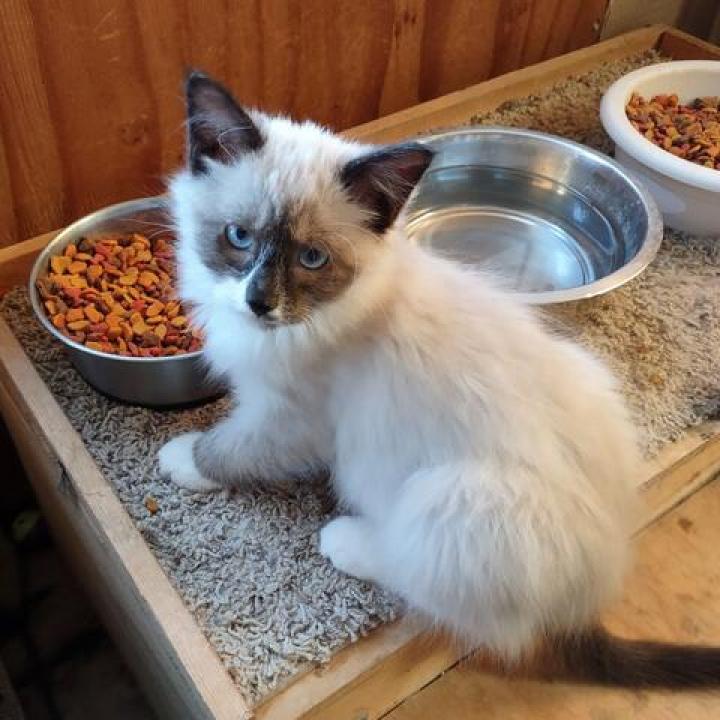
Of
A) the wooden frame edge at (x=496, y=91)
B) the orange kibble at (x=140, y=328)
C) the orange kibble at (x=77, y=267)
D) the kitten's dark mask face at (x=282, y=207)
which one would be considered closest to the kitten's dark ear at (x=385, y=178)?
the kitten's dark mask face at (x=282, y=207)

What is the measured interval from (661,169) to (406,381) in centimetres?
87

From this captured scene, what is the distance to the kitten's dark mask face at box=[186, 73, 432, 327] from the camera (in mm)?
958

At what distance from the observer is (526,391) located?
105 cm

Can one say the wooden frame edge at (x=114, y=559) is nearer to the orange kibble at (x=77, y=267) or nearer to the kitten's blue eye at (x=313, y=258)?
the orange kibble at (x=77, y=267)

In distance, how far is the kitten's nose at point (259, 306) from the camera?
0.95 m

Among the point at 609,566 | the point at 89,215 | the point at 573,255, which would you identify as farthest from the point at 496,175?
the point at 609,566

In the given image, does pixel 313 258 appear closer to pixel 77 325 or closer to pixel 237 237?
pixel 237 237

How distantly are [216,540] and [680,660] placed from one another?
25.9 inches

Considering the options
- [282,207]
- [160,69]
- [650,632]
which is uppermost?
[282,207]

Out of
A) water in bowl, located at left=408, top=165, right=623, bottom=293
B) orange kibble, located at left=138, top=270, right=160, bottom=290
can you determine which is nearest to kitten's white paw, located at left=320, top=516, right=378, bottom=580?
orange kibble, located at left=138, top=270, right=160, bottom=290

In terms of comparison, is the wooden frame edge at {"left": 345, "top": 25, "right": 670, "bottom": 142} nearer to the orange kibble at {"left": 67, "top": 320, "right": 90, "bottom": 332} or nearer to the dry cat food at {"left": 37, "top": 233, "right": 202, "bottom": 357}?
the dry cat food at {"left": 37, "top": 233, "right": 202, "bottom": 357}

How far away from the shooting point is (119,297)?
1.45 m

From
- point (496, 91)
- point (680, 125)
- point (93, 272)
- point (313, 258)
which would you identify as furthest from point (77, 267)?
point (680, 125)

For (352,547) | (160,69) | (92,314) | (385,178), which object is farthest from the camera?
(160,69)
